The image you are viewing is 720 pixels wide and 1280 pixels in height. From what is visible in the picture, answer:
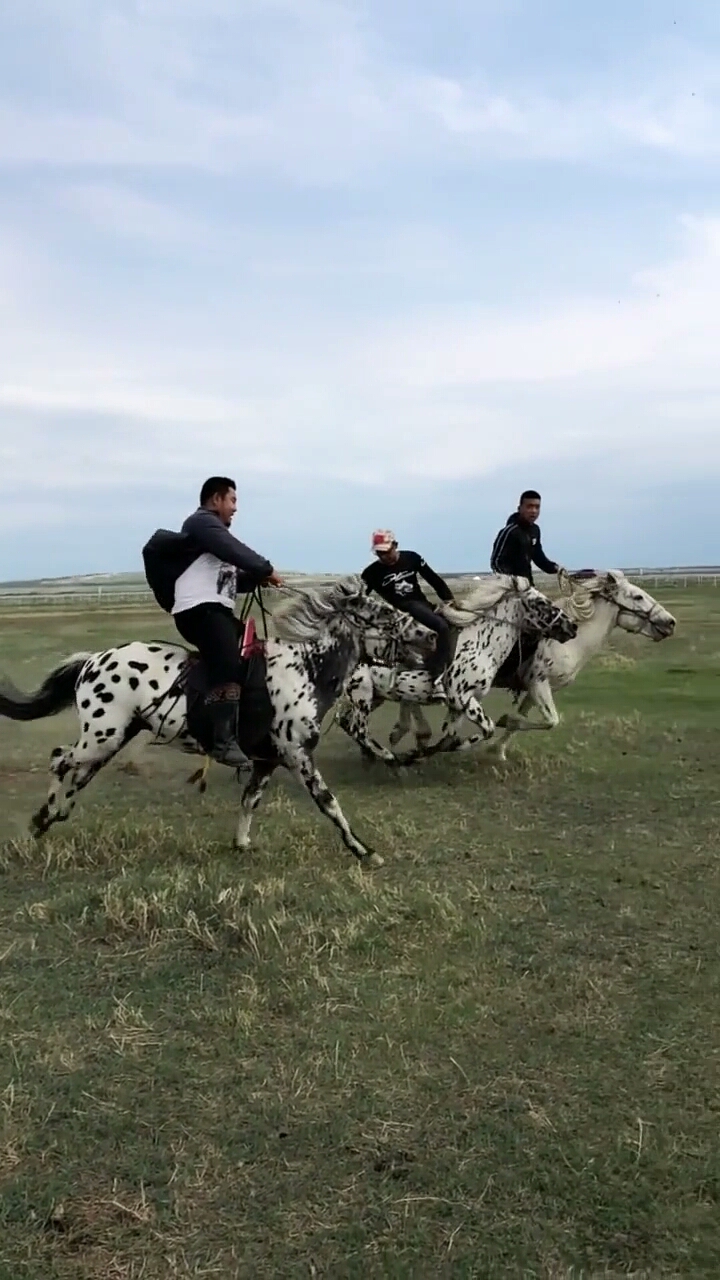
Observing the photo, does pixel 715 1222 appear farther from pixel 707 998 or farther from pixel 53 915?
pixel 53 915

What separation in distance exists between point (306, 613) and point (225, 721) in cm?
119

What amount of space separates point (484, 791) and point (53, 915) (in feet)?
14.4

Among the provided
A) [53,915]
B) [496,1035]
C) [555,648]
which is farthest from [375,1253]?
[555,648]

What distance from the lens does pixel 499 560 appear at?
36.3 feet

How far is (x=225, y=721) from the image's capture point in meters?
6.96

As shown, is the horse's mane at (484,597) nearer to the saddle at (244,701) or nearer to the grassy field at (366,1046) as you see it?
the grassy field at (366,1046)

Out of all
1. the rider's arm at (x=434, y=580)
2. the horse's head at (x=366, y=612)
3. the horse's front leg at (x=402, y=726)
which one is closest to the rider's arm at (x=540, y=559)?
the rider's arm at (x=434, y=580)

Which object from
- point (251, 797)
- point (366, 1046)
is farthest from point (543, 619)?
point (366, 1046)

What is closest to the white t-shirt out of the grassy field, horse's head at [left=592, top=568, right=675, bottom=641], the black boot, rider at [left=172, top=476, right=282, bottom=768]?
rider at [left=172, top=476, right=282, bottom=768]

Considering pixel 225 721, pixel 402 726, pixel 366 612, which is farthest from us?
pixel 402 726

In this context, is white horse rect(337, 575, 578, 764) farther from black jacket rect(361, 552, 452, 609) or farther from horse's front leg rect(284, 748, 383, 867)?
horse's front leg rect(284, 748, 383, 867)

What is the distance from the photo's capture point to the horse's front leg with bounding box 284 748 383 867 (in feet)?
22.8

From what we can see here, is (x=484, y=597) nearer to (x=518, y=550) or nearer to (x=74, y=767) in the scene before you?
(x=518, y=550)

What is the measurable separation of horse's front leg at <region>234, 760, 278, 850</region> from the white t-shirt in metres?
1.27
